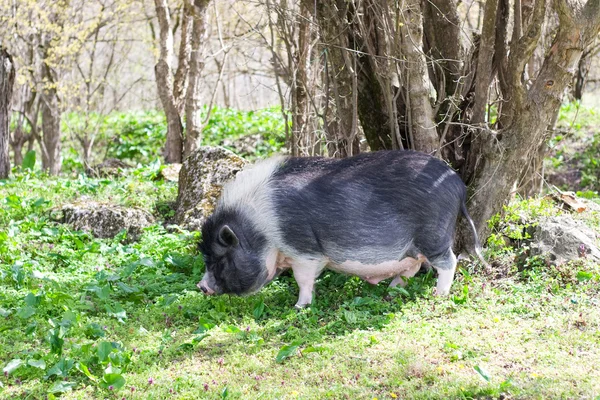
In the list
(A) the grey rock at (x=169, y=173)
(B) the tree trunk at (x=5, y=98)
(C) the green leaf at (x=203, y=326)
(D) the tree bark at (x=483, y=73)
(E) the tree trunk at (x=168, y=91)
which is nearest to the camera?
(C) the green leaf at (x=203, y=326)

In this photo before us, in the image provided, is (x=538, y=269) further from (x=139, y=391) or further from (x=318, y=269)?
(x=139, y=391)

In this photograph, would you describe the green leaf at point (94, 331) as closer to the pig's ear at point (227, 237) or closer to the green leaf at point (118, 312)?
the green leaf at point (118, 312)

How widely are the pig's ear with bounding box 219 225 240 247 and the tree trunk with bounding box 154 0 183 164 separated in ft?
23.7

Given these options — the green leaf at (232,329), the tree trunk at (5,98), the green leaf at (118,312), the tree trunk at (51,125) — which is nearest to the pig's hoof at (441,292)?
the green leaf at (232,329)

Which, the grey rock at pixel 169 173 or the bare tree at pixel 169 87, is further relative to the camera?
the bare tree at pixel 169 87

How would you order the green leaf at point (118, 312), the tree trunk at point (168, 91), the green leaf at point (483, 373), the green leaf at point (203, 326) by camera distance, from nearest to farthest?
the green leaf at point (483, 373) → the green leaf at point (203, 326) → the green leaf at point (118, 312) → the tree trunk at point (168, 91)

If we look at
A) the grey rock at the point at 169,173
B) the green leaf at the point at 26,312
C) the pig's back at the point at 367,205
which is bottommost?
the green leaf at the point at 26,312

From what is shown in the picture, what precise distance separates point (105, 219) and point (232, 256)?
8.93 ft

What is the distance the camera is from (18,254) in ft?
24.8

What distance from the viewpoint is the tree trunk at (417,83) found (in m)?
6.63

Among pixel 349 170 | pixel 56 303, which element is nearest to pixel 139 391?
pixel 56 303

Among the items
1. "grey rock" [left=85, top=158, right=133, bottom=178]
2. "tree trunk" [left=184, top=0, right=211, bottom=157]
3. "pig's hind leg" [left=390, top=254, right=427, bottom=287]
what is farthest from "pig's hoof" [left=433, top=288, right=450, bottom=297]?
"tree trunk" [left=184, top=0, right=211, bottom=157]

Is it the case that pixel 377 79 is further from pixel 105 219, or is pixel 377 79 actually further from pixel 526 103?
pixel 105 219

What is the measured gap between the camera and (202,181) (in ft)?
28.2
